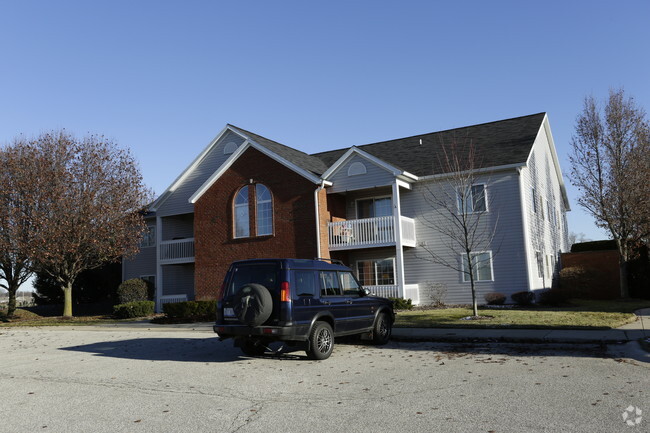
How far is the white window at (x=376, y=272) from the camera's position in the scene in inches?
1012

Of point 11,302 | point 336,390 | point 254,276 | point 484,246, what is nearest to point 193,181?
point 11,302

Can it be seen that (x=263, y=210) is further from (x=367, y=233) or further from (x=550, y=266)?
(x=550, y=266)

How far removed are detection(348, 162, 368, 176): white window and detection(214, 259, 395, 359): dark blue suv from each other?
13544mm

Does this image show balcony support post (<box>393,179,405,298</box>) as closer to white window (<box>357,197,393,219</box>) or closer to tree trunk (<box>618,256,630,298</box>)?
white window (<box>357,197,393,219</box>)

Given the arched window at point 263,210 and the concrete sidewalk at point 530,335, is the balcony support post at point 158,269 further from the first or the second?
the concrete sidewalk at point 530,335

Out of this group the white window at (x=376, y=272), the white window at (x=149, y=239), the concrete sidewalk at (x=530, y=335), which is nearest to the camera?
the concrete sidewalk at (x=530, y=335)

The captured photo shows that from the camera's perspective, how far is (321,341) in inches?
414

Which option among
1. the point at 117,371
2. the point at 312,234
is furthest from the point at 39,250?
the point at 117,371

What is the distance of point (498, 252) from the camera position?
23.5m

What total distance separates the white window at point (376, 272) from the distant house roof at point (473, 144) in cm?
449

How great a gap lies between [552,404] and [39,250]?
24.7 meters

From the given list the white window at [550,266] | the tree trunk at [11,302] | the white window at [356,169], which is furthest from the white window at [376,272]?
the tree trunk at [11,302]

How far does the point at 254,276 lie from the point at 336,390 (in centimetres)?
341

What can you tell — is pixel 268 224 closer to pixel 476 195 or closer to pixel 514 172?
pixel 476 195
